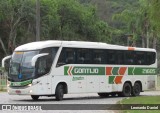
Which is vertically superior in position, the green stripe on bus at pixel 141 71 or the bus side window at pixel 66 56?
the bus side window at pixel 66 56

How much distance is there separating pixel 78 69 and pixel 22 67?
3.81m

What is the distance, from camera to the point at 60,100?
26938 millimetres

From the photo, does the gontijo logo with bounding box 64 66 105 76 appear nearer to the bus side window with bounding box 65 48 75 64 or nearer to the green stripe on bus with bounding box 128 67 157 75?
the bus side window with bounding box 65 48 75 64

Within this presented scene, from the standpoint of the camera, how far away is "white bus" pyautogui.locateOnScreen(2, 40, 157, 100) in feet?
85.4

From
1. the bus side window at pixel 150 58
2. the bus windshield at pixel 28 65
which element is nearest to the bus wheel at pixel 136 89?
the bus side window at pixel 150 58

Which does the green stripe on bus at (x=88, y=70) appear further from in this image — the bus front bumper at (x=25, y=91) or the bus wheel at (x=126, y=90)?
the bus front bumper at (x=25, y=91)

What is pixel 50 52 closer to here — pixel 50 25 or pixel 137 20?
pixel 50 25

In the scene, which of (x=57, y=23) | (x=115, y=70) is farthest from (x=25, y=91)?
(x=57, y=23)

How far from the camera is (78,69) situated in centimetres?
2842

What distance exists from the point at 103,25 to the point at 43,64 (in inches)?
2194

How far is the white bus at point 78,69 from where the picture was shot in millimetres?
26031

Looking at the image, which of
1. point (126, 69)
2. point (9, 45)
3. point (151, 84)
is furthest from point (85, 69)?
point (9, 45)

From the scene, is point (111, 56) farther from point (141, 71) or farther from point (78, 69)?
point (78, 69)

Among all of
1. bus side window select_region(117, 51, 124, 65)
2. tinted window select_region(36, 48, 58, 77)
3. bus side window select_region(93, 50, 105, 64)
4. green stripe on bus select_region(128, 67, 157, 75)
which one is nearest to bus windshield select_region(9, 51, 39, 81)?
tinted window select_region(36, 48, 58, 77)
